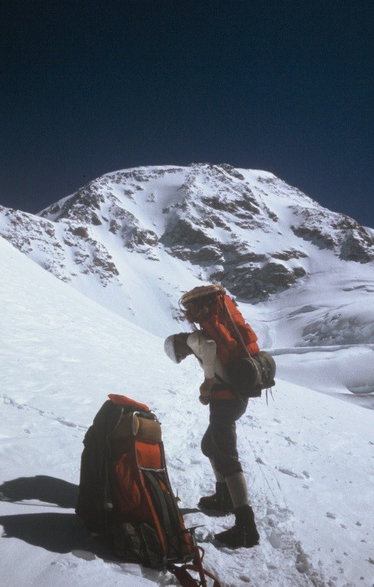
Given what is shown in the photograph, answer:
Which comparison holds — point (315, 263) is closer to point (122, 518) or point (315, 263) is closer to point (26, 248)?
point (26, 248)

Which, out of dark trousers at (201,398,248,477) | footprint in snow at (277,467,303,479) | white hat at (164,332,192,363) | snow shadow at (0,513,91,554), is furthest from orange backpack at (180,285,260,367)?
footprint in snow at (277,467,303,479)

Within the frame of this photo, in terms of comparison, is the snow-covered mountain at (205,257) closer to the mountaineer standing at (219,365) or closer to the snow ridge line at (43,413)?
the snow ridge line at (43,413)

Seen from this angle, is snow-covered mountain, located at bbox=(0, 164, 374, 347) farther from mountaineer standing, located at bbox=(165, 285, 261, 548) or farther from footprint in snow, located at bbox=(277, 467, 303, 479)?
mountaineer standing, located at bbox=(165, 285, 261, 548)

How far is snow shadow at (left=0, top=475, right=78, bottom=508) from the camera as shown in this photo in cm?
293

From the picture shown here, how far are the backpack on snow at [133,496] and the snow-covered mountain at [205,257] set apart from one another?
90131 millimetres

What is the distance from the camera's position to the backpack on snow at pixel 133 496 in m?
2.30

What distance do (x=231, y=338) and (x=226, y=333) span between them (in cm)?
6

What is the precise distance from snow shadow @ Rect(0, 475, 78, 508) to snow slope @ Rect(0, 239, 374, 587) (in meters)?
0.02

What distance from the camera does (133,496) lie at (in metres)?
2.46

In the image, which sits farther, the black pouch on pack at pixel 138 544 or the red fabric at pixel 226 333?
the red fabric at pixel 226 333

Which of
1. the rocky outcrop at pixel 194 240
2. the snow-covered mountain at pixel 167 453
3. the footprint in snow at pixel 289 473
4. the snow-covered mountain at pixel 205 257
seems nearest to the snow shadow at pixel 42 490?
the snow-covered mountain at pixel 167 453

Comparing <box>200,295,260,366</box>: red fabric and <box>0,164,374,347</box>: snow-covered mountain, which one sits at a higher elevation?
<box>0,164,374,347</box>: snow-covered mountain

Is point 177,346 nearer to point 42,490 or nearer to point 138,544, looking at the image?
point 138,544

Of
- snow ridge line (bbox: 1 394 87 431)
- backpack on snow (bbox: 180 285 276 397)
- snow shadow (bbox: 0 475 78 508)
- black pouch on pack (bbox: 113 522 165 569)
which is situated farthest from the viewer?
snow ridge line (bbox: 1 394 87 431)
